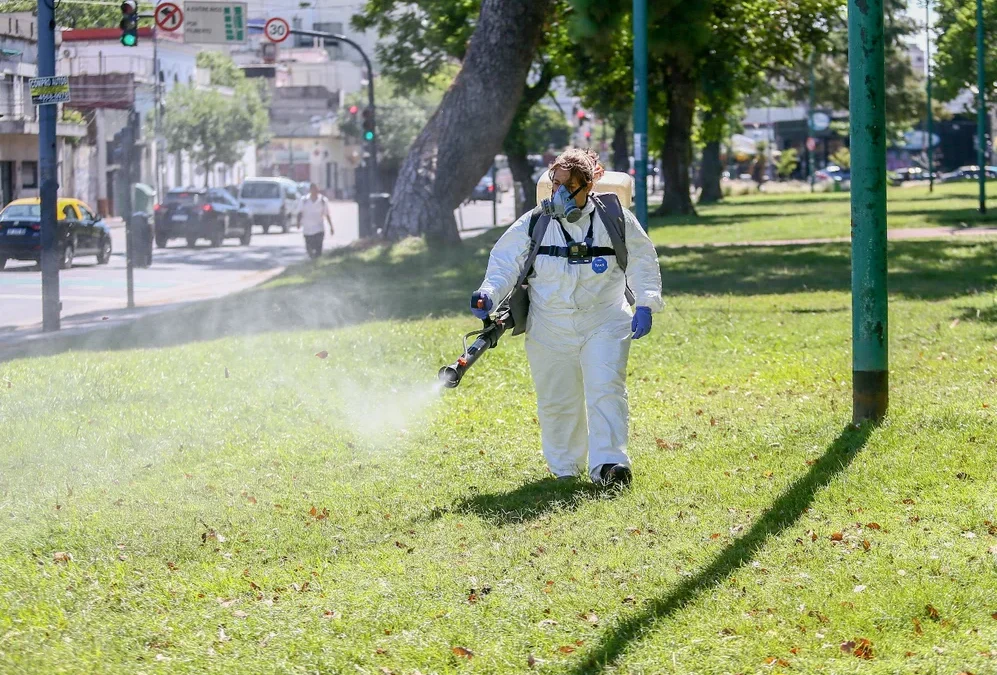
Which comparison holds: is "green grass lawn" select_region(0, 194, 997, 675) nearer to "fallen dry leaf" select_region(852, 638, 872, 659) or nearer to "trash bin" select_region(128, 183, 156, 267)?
"fallen dry leaf" select_region(852, 638, 872, 659)

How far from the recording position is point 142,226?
27.9 metres

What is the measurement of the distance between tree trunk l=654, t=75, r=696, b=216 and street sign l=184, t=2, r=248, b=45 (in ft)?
37.3

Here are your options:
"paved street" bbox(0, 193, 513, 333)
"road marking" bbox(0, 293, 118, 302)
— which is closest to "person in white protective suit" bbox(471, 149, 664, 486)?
"paved street" bbox(0, 193, 513, 333)

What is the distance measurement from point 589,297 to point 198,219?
100.0 ft

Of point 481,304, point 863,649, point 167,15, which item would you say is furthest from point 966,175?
point 863,649

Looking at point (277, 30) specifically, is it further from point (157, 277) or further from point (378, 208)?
point (157, 277)

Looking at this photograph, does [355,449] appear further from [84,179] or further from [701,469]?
[84,179]

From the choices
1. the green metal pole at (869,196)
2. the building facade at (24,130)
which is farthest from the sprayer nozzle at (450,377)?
the building facade at (24,130)

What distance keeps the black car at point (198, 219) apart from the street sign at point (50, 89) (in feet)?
63.0

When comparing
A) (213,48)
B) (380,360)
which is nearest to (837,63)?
(213,48)

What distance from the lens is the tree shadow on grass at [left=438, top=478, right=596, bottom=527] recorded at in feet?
22.7

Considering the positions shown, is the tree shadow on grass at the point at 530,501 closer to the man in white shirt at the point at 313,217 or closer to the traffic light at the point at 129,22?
the traffic light at the point at 129,22

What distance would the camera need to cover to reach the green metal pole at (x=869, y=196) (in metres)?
8.16

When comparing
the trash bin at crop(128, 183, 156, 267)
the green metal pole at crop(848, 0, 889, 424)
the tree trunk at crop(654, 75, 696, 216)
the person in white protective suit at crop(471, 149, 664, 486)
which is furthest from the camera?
the tree trunk at crop(654, 75, 696, 216)
